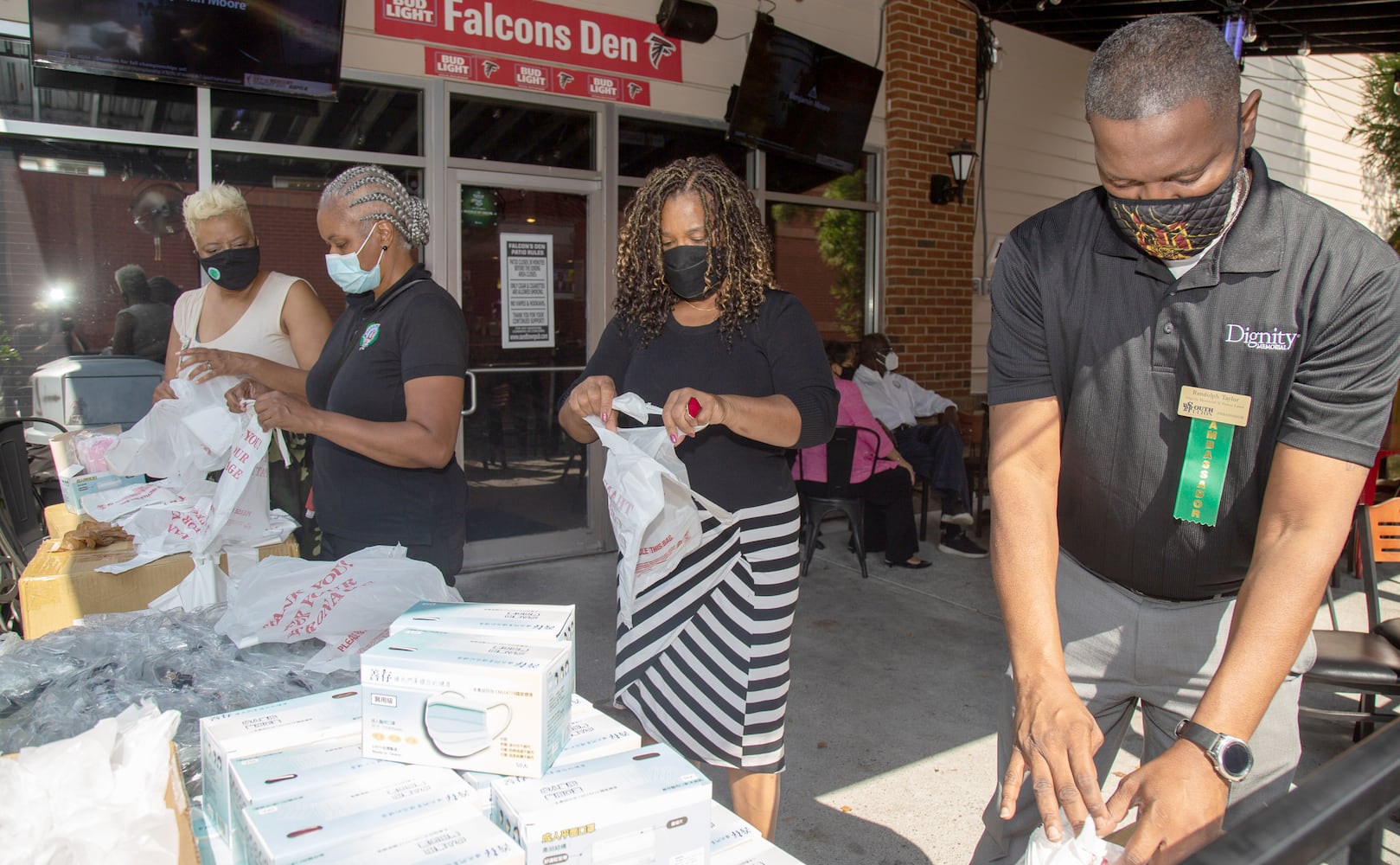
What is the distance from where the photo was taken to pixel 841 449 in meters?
5.64

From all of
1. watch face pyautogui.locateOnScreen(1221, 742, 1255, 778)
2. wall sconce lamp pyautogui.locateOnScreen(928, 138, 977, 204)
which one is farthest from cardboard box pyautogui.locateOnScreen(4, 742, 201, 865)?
wall sconce lamp pyautogui.locateOnScreen(928, 138, 977, 204)

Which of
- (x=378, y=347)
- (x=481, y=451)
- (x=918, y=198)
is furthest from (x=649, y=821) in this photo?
(x=918, y=198)

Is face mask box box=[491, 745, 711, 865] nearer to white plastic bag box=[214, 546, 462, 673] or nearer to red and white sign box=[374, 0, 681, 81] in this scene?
white plastic bag box=[214, 546, 462, 673]

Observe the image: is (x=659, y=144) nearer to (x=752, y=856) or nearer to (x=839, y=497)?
(x=839, y=497)

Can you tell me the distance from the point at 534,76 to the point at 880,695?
4205 mm

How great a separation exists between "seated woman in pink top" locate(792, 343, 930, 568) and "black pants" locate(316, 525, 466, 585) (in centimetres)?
350

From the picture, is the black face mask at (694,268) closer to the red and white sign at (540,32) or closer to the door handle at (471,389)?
the door handle at (471,389)

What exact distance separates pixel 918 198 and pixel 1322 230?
638cm

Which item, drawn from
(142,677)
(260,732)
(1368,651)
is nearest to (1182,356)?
(260,732)

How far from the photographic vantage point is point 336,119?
17.0ft

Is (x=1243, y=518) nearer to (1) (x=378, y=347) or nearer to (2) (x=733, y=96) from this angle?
(1) (x=378, y=347)

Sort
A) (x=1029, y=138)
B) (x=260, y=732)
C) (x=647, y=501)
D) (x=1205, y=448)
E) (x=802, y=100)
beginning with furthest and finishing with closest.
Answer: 1. (x=1029, y=138)
2. (x=802, y=100)
3. (x=647, y=501)
4. (x=1205, y=448)
5. (x=260, y=732)

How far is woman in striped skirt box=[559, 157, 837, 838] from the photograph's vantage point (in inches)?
84.4

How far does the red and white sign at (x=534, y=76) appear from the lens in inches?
211
